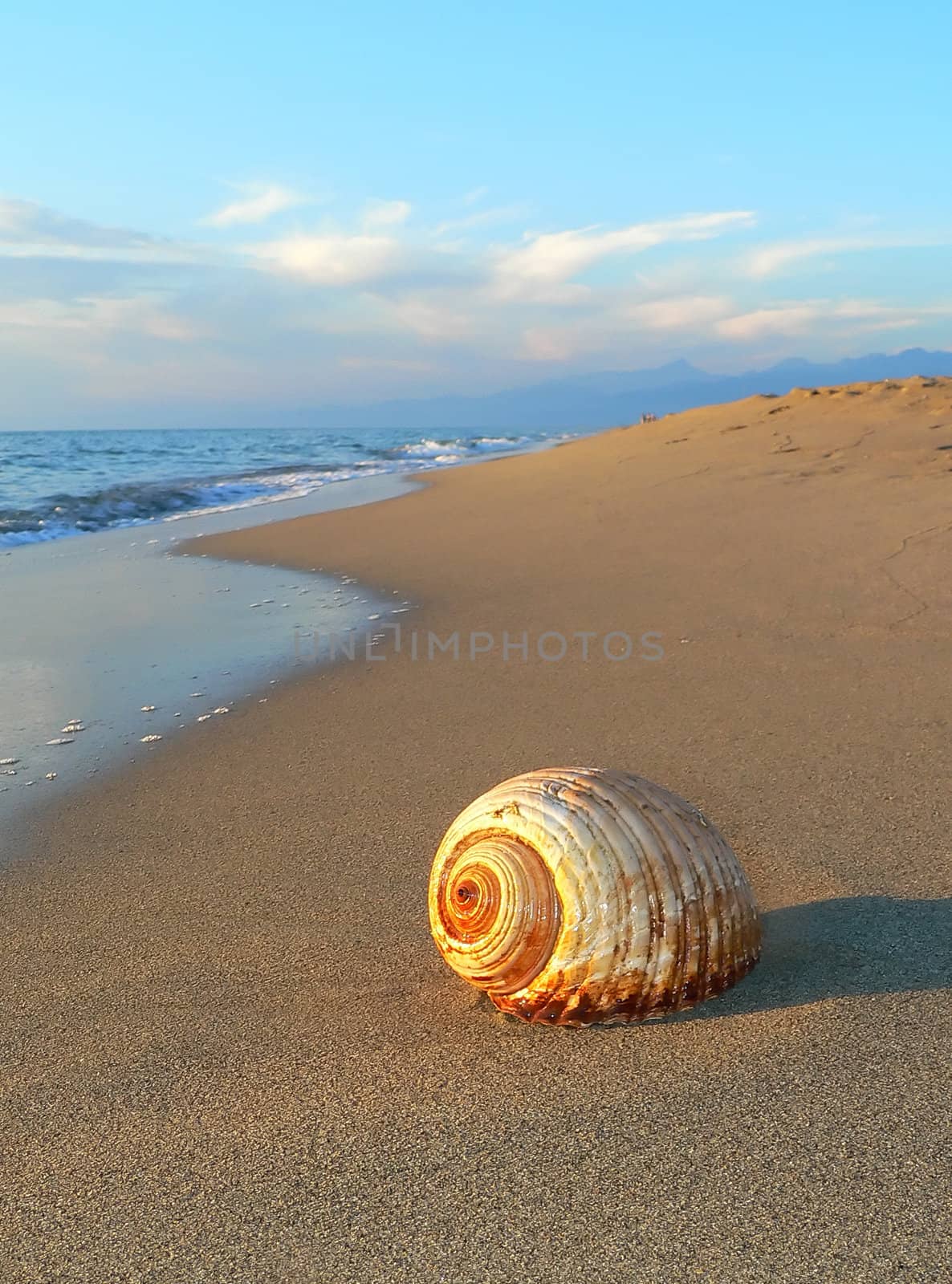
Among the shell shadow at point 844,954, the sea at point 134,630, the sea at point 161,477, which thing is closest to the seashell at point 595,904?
the shell shadow at point 844,954

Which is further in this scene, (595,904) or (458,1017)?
(458,1017)

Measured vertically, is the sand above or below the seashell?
below

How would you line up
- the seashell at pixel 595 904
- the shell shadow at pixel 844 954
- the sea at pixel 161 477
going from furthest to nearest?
the sea at pixel 161 477 < the shell shadow at pixel 844 954 < the seashell at pixel 595 904

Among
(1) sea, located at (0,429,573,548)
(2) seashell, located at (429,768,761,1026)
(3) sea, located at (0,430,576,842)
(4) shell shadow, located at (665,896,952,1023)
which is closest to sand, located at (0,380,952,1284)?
(4) shell shadow, located at (665,896,952,1023)

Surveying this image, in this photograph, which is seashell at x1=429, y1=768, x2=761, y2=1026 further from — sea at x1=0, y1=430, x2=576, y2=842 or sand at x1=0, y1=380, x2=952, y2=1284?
sea at x1=0, y1=430, x2=576, y2=842

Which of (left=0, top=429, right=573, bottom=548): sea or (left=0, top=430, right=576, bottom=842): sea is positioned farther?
(left=0, top=429, right=573, bottom=548): sea

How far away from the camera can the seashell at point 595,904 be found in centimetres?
217

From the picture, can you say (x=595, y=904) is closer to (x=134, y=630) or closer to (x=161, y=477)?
(x=134, y=630)

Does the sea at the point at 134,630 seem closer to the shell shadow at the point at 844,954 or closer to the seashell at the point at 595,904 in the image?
the seashell at the point at 595,904

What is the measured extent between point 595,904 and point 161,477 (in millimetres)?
19469

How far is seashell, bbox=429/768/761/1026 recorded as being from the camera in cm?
217

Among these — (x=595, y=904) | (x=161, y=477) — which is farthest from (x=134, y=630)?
(x=161, y=477)

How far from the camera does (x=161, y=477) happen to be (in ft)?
66.2

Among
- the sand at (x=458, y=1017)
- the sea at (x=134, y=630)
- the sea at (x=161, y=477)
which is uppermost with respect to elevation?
the sea at (x=161, y=477)
